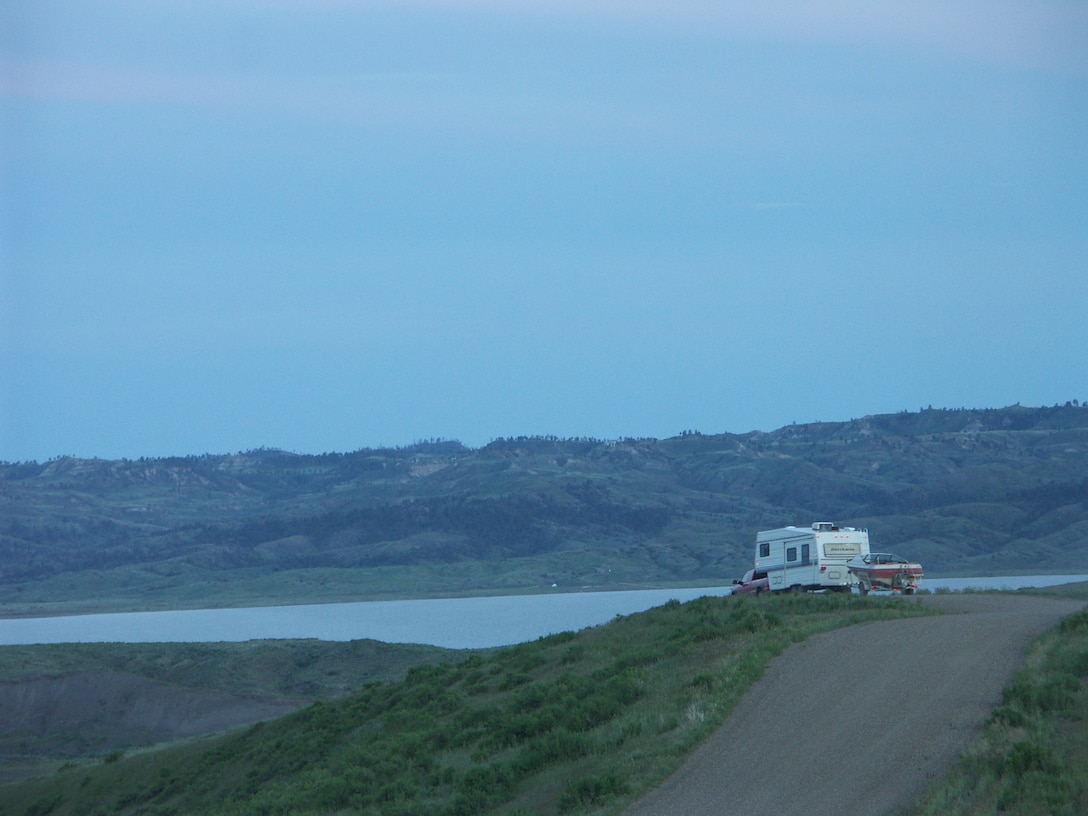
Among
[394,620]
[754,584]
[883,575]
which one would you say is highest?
[883,575]

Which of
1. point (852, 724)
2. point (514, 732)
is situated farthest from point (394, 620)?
point (852, 724)

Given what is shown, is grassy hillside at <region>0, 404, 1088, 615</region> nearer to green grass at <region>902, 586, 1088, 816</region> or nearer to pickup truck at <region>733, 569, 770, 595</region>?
pickup truck at <region>733, 569, 770, 595</region>

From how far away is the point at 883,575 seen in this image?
2883 cm

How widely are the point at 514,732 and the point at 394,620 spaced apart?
84.6 m

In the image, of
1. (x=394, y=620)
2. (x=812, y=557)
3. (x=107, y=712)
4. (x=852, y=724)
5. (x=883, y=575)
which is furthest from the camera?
(x=394, y=620)

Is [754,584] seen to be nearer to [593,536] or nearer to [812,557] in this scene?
[812,557]

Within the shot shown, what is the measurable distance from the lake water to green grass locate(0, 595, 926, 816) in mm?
38359

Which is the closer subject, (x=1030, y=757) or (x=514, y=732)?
(x=1030, y=757)

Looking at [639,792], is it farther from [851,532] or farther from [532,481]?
[532,481]

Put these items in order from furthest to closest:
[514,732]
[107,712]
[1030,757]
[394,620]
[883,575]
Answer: [394,620] < [107,712] < [883,575] < [514,732] < [1030,757]

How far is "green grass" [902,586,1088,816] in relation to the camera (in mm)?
10812

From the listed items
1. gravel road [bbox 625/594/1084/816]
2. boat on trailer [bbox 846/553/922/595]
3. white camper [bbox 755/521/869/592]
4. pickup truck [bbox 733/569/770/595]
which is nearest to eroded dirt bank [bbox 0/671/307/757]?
pickup truck [bbox 733/569/770/595]

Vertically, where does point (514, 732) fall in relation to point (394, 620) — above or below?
above

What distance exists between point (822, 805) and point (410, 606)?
115 metres
